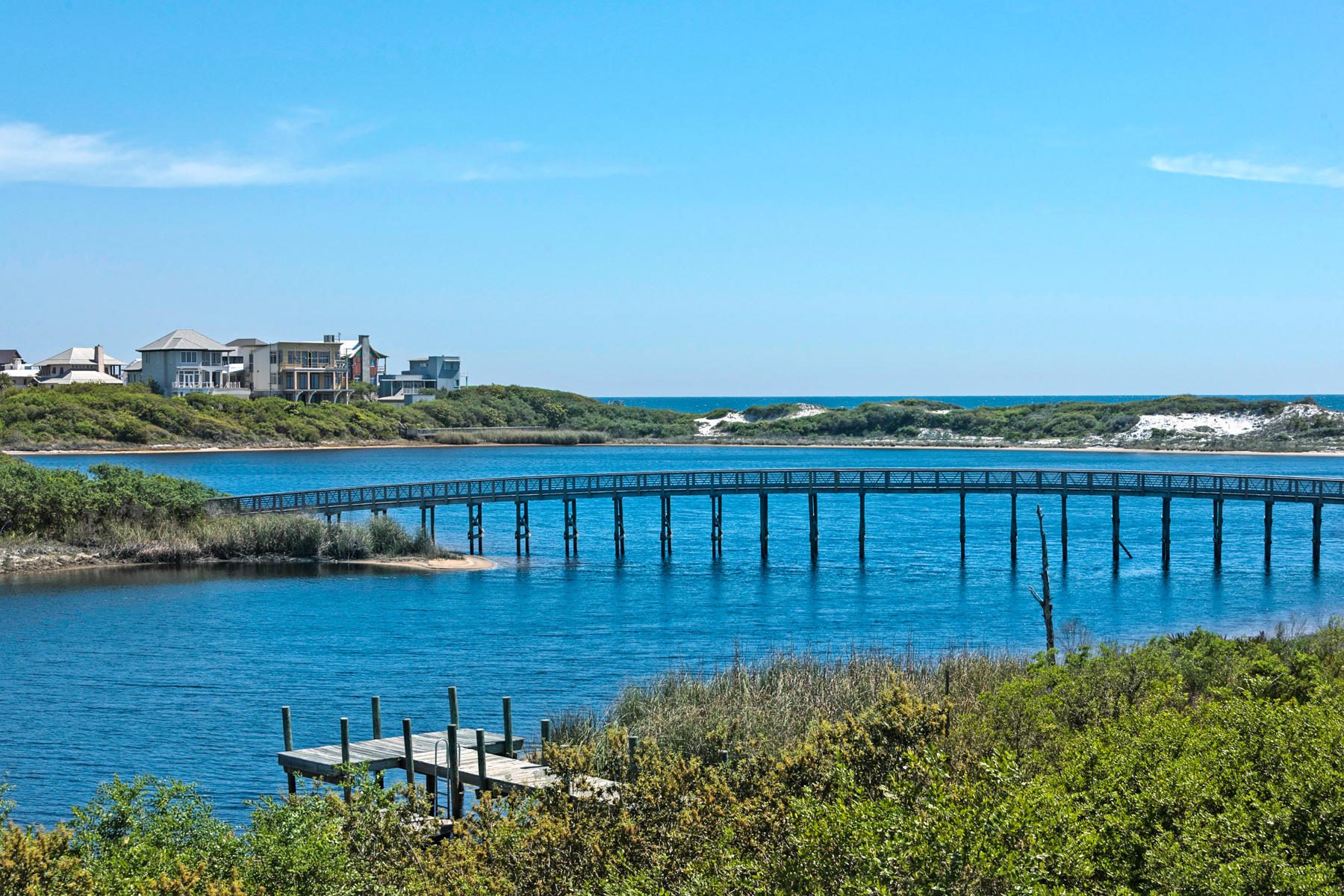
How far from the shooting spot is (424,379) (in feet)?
534

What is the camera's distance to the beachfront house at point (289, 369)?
134m

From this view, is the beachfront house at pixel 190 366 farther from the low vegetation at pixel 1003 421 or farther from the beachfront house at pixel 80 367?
the low vegetation at pixel 1003 421

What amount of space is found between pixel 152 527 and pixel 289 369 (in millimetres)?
90414

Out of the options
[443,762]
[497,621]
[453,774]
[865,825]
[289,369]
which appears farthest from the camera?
[289,369]

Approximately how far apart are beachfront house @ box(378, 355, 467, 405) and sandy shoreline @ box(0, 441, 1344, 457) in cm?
1829

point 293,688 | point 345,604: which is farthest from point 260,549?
point 293,688

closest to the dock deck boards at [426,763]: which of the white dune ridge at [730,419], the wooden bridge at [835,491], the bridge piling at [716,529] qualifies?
the wooden bridge at [835,491]

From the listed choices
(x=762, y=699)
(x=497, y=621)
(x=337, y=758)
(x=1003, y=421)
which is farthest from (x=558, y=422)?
(x=337, y=758)

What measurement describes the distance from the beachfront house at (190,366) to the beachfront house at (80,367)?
6.66 meters

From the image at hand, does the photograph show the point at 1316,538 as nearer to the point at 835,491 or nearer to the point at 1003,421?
the point at 835,491

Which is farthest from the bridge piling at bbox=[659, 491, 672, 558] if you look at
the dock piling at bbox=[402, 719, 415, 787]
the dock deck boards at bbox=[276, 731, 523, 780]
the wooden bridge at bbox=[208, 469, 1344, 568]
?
the dock piling at bbox=[402, 719, 415, 787]

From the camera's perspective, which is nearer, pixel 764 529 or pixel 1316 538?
pixel 1316 538

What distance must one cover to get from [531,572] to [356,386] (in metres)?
104

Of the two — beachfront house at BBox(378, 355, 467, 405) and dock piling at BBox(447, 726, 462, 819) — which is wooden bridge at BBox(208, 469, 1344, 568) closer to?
dock piling at BBox(447, 726, 462, 819)
